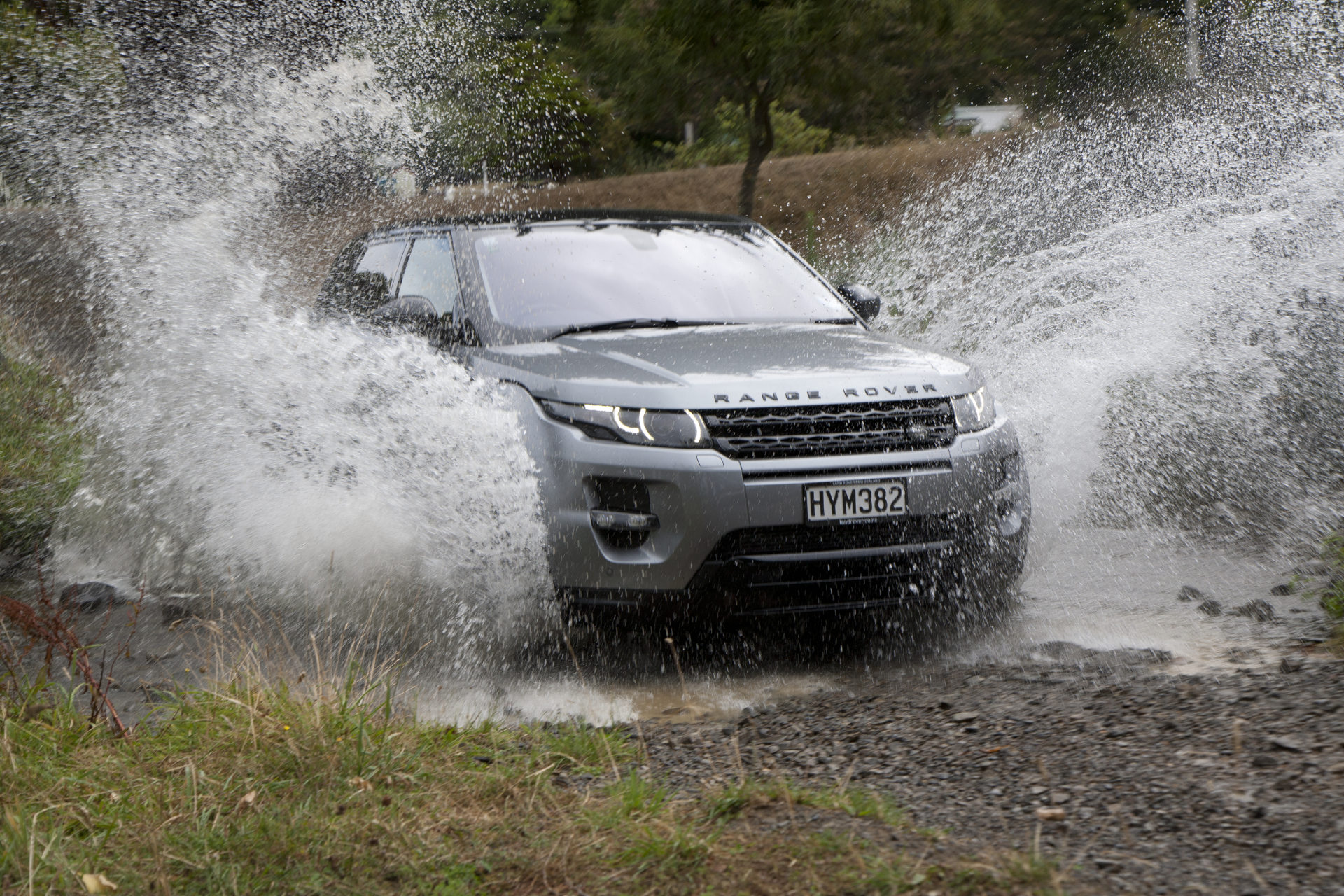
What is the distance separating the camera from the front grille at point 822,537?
14.0 ft

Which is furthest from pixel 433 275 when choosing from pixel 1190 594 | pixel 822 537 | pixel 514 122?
pixel 514 122

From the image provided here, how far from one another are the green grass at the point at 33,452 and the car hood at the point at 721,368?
325 centimetres

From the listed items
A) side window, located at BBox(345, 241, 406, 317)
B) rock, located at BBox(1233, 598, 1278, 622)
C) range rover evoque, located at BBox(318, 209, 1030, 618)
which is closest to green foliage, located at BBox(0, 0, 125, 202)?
side window, located at BBox(345, 241, 406, 317)

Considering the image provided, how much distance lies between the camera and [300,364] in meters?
6.13

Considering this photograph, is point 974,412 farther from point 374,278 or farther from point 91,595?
point 91,595

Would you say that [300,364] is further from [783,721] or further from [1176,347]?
[1176,347]

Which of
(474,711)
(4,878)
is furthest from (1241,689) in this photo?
(4,878)

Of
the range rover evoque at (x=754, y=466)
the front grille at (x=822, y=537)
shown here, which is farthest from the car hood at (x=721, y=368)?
the front grille at (x=822, y=537)

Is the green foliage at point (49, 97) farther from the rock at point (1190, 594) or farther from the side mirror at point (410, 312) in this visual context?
the rock at point (1190, 594)

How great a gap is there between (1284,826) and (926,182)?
19.4m

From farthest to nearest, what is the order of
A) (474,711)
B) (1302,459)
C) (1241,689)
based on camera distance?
1. (1302,459)
2. (474,711)
3. (1241,689)

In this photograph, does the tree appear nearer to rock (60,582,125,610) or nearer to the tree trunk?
the tree trunk

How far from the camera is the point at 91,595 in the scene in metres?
5.79

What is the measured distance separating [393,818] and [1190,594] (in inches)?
139
